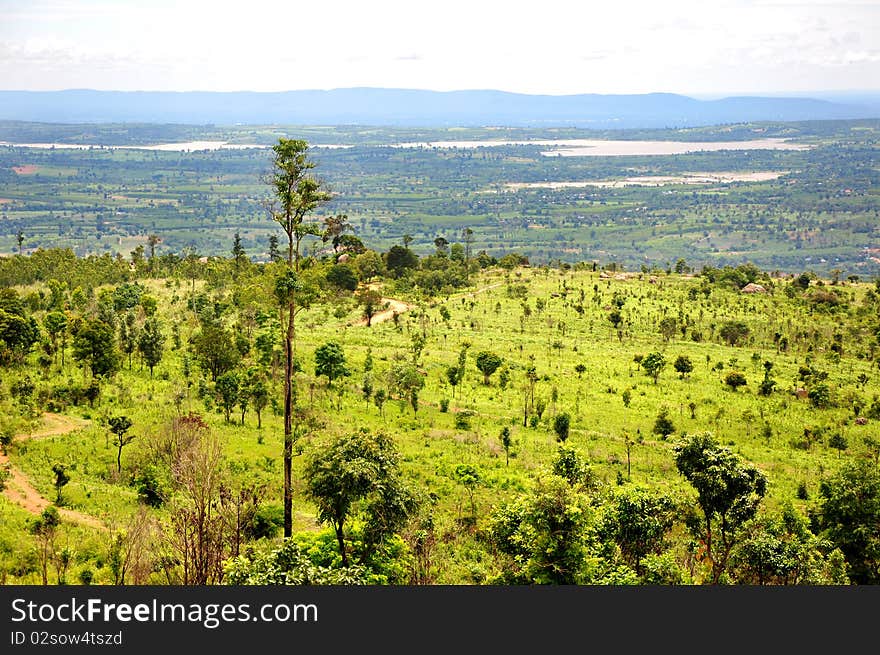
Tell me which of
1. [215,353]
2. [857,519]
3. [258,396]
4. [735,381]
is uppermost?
[215,353]

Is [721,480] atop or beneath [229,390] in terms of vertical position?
atop

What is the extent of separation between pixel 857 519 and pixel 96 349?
2840 cm

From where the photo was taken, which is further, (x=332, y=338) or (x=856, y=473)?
(x=332, y=338)

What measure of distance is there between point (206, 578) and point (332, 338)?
107ft

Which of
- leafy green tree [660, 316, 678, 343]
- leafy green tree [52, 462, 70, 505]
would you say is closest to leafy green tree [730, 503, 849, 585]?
leafy green tree [52, 462, 70, 505]

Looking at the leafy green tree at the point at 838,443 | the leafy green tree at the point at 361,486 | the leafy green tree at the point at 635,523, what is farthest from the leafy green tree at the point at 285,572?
the leafy green tree at the point at 838,443

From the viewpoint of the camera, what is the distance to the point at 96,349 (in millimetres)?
30672

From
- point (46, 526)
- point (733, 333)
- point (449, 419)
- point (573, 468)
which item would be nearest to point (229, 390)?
point (449, 419)

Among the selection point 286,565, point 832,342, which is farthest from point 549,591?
point 832,342

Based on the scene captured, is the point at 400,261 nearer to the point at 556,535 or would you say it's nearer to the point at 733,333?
the point at 733,333

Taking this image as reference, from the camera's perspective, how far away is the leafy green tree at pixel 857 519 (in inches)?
713

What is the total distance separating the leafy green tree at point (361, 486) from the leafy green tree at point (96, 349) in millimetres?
18653

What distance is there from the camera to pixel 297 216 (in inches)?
650

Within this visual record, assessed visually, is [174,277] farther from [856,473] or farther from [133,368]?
[856,473]
